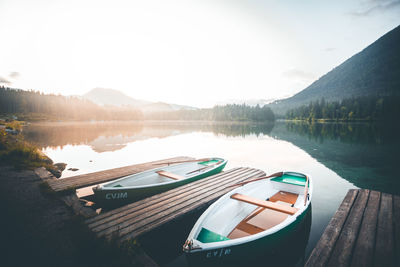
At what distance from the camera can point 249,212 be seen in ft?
20.8

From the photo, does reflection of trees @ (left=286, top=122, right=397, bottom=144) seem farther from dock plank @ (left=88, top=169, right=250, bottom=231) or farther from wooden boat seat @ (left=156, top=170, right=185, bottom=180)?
wooden boat seat @ (left=156, top=170, right=185, bottom=180)

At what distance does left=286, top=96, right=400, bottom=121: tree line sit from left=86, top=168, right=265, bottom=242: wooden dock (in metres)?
110

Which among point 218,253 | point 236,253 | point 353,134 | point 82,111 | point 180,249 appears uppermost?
point 82,111

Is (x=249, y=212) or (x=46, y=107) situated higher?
(x=46, y=107)

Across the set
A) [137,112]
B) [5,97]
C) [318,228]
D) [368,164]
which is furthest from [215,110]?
[318,228]

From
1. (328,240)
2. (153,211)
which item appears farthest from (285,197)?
(153,211)

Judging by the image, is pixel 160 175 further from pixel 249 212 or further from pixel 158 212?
A: pixel 249 212

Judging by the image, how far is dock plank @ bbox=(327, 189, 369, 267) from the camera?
384cm

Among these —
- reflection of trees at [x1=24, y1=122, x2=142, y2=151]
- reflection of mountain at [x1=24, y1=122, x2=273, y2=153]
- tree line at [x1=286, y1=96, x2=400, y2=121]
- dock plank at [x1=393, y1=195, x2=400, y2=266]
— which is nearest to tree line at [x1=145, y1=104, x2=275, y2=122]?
Answer: tree line at [x1=286, y1=96, x2=400, y2=121]

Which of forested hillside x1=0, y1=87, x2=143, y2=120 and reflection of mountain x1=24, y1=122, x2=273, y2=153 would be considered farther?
forested hillside x1=0, y1=87, x2=143, y2=120

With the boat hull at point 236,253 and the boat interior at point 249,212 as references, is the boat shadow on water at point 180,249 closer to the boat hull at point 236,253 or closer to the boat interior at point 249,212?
the boat hull at point 236,253

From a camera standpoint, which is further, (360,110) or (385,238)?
(360,110)

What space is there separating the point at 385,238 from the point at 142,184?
8.50 meters

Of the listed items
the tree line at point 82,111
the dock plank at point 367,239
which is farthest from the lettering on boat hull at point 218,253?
the tree line at point 82,111
